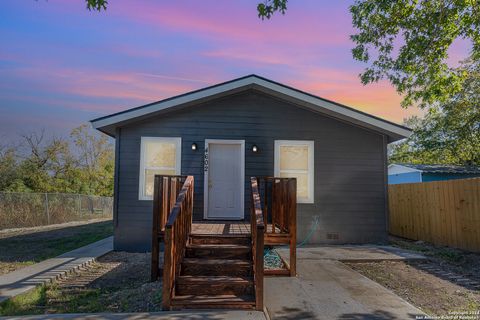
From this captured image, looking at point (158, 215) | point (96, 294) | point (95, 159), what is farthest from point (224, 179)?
point (95, 159)

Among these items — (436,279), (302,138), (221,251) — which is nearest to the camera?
(221,251)

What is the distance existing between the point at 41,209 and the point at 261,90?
36.6ft

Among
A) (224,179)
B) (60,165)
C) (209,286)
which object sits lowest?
(209,286)

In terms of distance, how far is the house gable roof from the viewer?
742 centimetres

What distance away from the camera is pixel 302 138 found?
8.07 m

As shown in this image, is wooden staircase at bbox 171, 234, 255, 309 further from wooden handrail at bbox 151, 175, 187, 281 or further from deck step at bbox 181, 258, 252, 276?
wooden handrail at bbox 151, 175, 187, 281

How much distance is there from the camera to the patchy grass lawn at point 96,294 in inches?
158

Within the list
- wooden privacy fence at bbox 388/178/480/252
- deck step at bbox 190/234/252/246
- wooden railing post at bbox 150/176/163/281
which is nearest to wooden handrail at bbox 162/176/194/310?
deck step at bbox 190/234/252/246

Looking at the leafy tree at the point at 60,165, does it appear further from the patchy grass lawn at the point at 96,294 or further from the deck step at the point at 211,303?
the deck step at the point at 211,303

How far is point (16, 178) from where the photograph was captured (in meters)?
17.0

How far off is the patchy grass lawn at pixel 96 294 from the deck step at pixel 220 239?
814mm

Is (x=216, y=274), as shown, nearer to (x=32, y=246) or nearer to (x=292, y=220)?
(x=292, y=220)

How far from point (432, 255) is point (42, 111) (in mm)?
21715

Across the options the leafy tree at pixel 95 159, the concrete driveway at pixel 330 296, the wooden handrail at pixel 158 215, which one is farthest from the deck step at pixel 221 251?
the leafy tree at pixel 95 159
